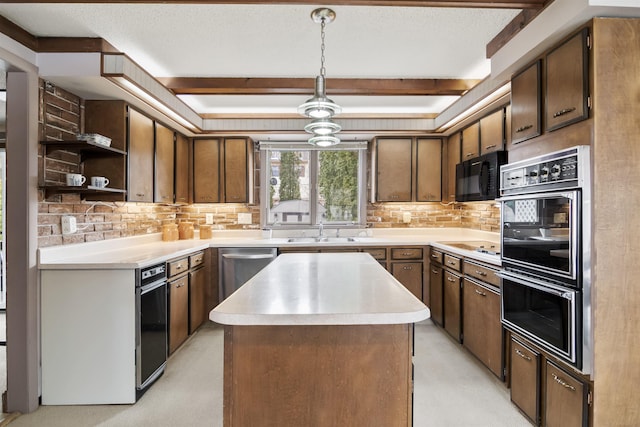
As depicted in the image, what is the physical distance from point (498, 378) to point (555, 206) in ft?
4.97

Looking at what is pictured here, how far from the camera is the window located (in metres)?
4.64

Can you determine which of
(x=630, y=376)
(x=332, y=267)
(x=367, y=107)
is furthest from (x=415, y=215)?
(x=630, y=376)

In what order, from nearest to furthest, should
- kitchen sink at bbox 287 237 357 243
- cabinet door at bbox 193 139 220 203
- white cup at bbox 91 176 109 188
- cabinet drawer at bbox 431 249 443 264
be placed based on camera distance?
1. white cup at bbox 91 176 109 188
2. cabinet drawer at bbox 431 249 443 264
3. kitchen sink at bbox 287 237 357 243
4. cabinet door at bbox 193 139 220 203

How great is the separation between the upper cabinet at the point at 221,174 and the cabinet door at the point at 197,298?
977 millimetres

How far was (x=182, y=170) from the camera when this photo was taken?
4.03 metres

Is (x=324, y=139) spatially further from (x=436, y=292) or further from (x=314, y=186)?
(x=314, y=186)

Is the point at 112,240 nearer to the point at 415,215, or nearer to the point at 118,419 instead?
the point at 118,419

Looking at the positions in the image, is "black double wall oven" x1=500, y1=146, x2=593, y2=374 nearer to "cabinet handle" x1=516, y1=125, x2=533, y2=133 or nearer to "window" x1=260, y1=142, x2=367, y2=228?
"cabinet handle" x1=516, y1=125, x2=533, y2=133

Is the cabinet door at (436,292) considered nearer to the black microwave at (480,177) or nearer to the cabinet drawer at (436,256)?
the cabinet drawer at (436,256)

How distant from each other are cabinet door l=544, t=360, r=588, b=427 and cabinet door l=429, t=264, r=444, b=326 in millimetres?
1713

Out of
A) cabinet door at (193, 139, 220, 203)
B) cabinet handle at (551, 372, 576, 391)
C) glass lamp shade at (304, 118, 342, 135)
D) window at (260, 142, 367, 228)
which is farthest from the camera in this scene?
window at (260, 142, 367, 228)

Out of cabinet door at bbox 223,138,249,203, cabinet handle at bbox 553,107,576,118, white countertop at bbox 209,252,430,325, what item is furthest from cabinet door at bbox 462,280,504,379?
cabinet door at bbox 223,138,249,203

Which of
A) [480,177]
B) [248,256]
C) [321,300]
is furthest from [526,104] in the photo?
[248,256]

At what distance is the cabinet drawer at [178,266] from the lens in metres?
2.89
